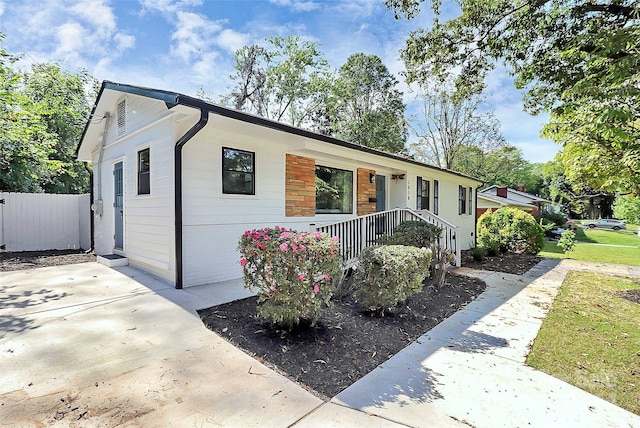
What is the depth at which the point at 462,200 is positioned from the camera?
1453 cm

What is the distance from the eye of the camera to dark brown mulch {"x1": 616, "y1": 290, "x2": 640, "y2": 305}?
5.91m

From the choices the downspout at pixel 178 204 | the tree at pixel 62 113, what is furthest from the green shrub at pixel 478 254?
the tree at pixel 62 113

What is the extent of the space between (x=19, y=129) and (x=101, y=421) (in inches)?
429

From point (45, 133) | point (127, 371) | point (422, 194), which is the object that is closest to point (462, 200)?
point (422, 194)

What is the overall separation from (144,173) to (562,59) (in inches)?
335

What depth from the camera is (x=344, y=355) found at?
329 centimetres

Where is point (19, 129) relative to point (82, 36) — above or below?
below

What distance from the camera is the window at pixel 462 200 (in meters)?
14.3

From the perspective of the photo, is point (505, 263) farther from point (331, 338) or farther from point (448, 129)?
point (448, 129)

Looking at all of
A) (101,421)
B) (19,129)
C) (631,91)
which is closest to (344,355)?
(101,421)

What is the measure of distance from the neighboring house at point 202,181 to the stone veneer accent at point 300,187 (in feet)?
0.08

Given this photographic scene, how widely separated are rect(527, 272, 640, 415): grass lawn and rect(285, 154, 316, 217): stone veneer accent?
5.30m

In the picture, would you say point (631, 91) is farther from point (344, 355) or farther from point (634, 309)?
point (344, 355)

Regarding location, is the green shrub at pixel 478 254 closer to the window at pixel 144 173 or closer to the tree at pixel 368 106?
the window at pixel 144 173
